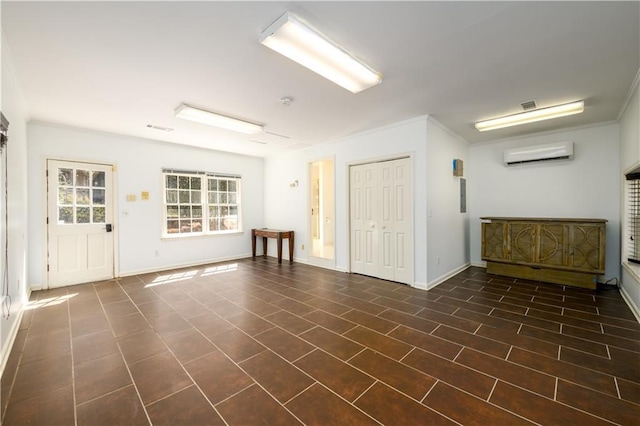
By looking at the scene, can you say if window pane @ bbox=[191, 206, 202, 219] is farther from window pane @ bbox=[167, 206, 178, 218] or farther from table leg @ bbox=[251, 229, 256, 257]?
table leg @ bbox=[251, 229, 256, 257]

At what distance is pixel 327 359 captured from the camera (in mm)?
2234

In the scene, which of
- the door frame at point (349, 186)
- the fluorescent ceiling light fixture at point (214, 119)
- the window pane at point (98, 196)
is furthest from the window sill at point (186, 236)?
the door frame at point (349, 186)

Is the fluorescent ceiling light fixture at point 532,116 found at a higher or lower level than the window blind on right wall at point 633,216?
higher

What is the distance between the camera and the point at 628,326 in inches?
108

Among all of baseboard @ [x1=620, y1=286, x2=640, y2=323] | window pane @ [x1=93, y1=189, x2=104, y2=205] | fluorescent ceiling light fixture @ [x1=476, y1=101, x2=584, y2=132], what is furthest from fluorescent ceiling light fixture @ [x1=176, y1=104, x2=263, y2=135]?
baseboard @ [x1=620, y1=286, x2=640, y2=323]

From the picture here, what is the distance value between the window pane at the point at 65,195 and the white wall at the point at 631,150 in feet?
25.5

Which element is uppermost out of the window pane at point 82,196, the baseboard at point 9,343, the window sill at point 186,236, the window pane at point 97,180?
the window pane at point 97,180

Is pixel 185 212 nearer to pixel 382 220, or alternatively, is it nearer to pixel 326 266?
pixel 326 266

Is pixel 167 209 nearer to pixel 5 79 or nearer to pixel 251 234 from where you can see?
pixel 251 234

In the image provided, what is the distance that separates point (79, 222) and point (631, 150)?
8108 mm

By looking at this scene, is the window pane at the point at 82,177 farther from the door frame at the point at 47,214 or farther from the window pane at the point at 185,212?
the window pane at the point at 185,212

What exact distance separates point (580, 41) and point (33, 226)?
7.07m

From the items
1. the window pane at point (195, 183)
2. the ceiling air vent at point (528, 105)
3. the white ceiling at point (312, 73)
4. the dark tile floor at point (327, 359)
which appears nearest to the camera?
the dark tile floor at point (327, 359)

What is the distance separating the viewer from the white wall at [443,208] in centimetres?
411
